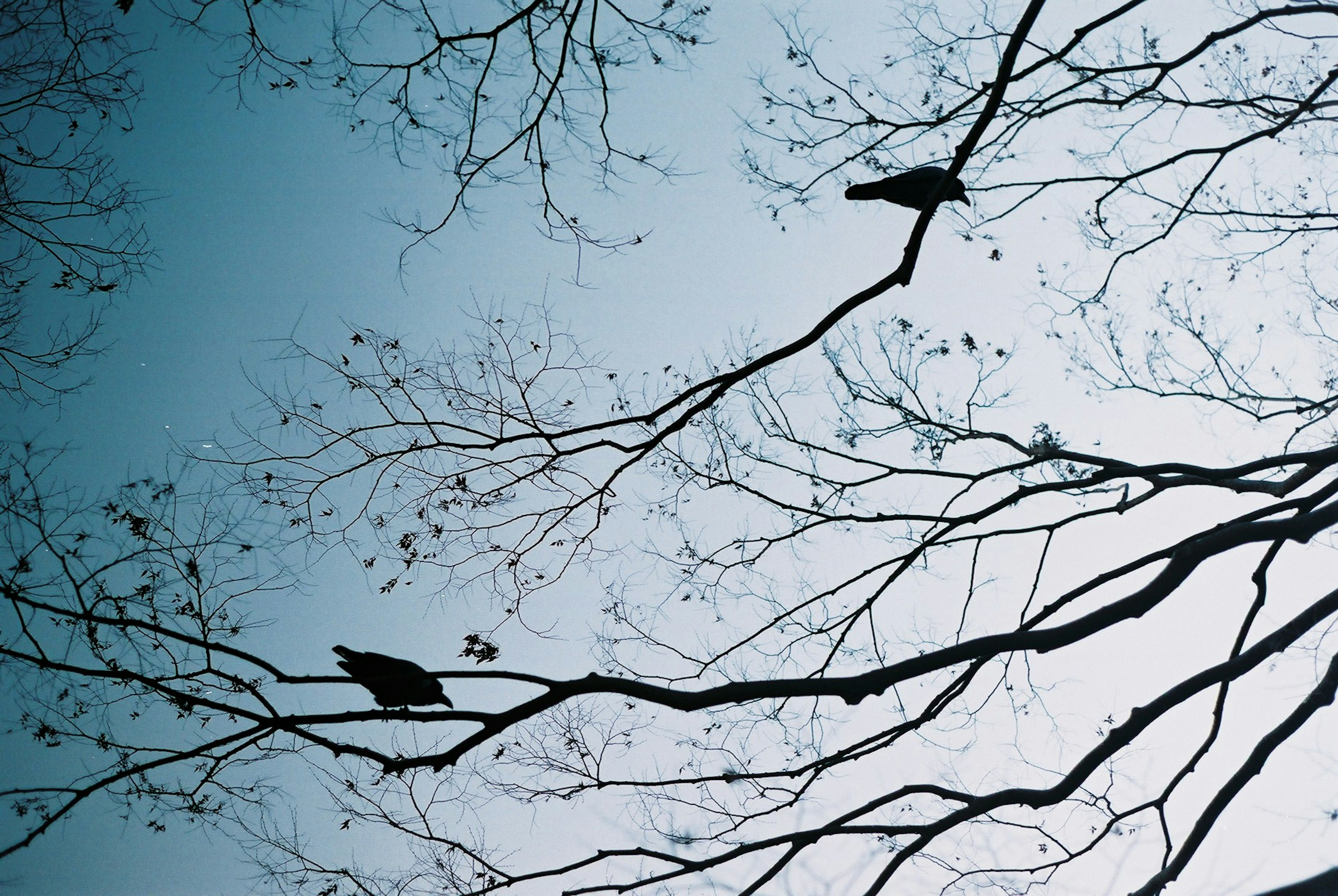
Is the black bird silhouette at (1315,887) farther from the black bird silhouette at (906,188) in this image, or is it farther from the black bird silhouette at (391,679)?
the black bird silhouette at (906,188)

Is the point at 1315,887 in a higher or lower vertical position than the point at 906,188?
lower

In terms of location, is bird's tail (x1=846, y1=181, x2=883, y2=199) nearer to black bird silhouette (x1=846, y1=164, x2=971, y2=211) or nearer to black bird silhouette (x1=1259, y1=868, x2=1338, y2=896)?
black bird silhouette (x1=846, y1=164, x2=971, y2=211)

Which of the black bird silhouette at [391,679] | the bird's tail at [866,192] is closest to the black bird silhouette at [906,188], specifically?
the bird's tail at [866,192]

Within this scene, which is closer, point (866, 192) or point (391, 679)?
point (391, 679)

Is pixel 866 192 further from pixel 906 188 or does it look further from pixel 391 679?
pixel 391 679

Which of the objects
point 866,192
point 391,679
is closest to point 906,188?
point 866,192

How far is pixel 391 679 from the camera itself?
3.34m

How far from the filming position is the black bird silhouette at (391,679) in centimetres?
336

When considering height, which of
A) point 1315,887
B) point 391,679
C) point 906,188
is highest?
point 906,188

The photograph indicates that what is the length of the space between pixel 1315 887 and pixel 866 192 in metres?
3.83

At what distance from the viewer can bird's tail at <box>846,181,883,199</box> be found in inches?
182

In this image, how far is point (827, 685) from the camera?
11.1 feet

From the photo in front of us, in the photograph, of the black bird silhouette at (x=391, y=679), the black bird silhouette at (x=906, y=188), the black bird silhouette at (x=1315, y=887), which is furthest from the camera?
the black bird silhouette at (x=906, y=188)

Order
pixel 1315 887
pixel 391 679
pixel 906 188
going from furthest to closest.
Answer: pixel 906 188 < pixel 391 679 < pixel 1315 887
